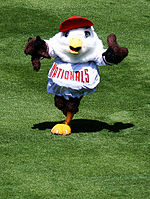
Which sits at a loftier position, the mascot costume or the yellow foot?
the mascot costume

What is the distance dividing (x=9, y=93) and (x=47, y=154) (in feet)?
10.3

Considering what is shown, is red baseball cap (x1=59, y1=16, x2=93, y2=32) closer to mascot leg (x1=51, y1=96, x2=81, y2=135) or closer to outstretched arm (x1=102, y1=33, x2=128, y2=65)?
outstretched arm (x1=102, y1=33, x2=128, y2=65)

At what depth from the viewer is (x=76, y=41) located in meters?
8.23

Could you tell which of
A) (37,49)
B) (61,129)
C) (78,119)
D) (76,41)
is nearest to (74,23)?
(76,41)

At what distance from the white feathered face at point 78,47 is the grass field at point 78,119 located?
1157 millimetres

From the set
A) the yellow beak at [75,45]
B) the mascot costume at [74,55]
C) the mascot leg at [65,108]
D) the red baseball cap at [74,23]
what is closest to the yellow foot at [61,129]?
the mascot leg at [65,108]

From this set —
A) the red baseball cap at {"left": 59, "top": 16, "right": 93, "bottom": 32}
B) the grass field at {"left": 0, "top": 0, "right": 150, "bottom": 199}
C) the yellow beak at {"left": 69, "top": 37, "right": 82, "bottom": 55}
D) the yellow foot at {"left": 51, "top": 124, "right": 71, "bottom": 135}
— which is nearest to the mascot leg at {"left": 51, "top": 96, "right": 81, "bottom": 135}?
the yellow foot at {"left": 51, "top": 124, "right": 71, "bottom": 135}

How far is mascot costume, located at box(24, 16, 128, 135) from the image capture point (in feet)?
27.4

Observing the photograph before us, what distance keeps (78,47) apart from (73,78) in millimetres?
458

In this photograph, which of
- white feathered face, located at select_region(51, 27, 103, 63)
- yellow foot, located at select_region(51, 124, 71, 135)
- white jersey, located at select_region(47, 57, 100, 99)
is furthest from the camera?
yellow foot, located at select_region(51, 124, 71, 135)

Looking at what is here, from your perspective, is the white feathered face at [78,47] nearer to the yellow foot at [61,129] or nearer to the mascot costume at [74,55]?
the mascot costume at [74,55]

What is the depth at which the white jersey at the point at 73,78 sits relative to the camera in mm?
8414

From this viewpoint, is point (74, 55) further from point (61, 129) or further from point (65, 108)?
point (61, 129)

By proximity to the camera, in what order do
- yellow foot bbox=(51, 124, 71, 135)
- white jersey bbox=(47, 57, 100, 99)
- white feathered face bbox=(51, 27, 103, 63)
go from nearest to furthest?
white feathered face bbox=(51, 27, 103, 63) < white jersey bbox=(47, 57, 100, 99) < yellow foot bbox=(51, 124, 71, 135)
